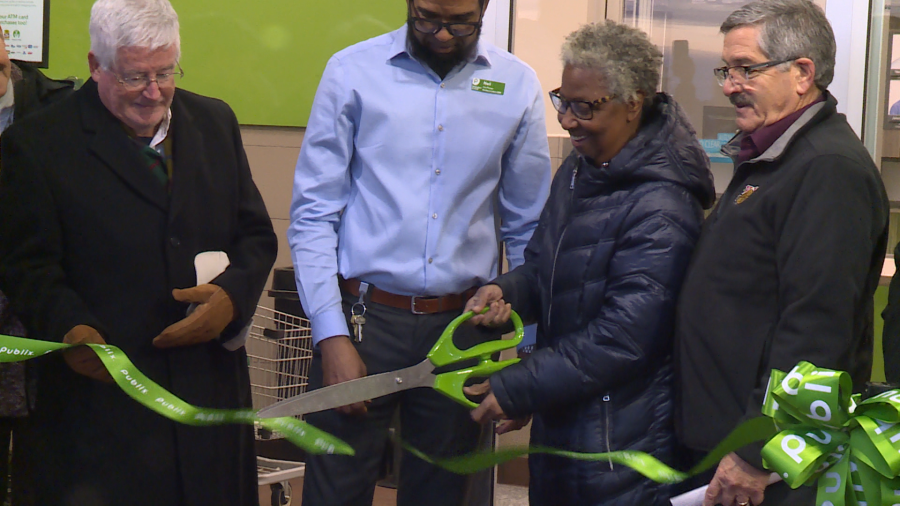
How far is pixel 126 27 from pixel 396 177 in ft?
2.20

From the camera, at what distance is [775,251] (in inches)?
60.6

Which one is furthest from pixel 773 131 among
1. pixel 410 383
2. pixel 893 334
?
pixel 410 383

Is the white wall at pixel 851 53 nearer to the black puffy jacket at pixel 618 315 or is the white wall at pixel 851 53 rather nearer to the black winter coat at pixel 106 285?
the black puffy jacket at pixel 618 315

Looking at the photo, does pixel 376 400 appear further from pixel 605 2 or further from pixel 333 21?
pixel 333 21

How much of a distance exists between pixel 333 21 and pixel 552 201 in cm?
214

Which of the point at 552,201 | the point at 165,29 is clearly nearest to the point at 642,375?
the point at 552,201

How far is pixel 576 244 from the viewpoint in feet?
5.89

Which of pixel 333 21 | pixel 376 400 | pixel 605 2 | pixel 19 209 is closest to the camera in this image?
pixel 19 209

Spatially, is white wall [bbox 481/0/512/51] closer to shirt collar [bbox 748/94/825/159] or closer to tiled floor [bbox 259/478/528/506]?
shirt collar [bbox 748/94/825/159]

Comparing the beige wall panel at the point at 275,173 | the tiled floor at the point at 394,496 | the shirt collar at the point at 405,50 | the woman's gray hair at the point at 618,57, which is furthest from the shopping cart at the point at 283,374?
the woman's gray hair at the point at 618,57

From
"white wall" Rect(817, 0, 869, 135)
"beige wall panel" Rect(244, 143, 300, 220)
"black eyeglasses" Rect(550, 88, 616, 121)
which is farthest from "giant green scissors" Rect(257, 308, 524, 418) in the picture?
"beige wall panel" Rect(244, 143, 300, 220)

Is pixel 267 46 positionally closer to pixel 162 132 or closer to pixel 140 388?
pixel 162 132

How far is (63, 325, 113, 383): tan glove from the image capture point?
183 centimetres

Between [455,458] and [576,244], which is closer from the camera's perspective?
[576,244]
